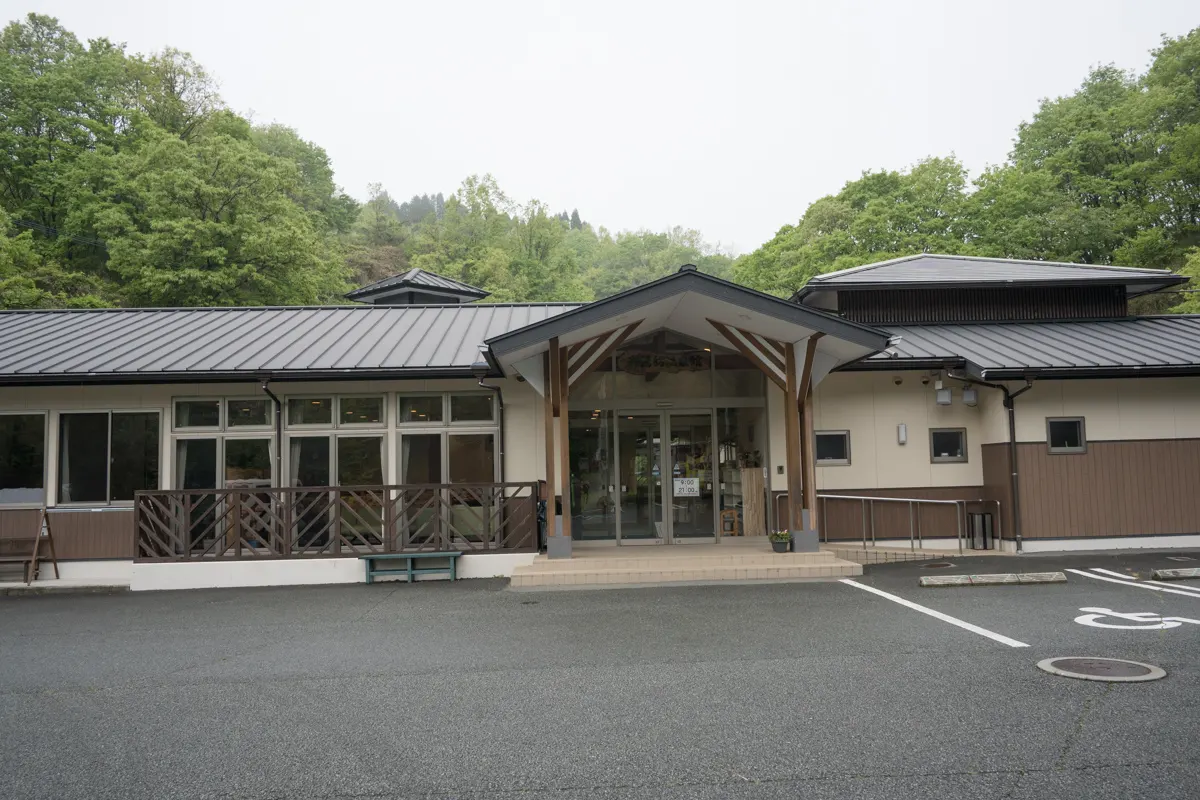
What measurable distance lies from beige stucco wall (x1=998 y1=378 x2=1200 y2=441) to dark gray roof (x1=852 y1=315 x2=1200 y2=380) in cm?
43

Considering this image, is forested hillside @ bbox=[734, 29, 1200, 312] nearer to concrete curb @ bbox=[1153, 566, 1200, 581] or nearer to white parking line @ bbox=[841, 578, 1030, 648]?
concrete curb @ bbox=[1153, 566, 1200, 581]

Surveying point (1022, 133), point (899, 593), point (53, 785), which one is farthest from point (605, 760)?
point (1022, 133)

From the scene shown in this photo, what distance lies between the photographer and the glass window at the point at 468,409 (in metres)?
12.8

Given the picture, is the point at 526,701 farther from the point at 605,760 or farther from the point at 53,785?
the point at 53,785

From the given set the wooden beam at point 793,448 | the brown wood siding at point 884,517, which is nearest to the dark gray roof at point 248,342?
the wooden beam at point 793,448

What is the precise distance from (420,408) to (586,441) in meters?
2.62

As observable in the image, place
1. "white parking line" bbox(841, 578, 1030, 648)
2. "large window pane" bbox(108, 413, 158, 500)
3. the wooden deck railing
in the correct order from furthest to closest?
1. "large window pane" bbox(108, 413, 158, 500)
2. the wooden deck railing
3. "white parking line" bbox(841, 578, 1030, 648)

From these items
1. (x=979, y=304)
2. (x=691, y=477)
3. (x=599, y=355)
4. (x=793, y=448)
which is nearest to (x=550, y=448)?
(x=599, y=355)

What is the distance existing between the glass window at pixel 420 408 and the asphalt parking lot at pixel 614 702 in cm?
418

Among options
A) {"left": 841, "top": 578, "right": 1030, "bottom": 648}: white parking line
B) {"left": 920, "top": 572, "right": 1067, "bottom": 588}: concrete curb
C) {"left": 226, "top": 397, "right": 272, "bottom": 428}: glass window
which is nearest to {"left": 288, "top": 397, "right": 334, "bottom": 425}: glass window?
{"left": 226, "top": 397, "right": 272, "bottom": 428}: glass window

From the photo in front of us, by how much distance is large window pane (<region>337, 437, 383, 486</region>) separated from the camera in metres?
12.7

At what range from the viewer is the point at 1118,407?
1261cm

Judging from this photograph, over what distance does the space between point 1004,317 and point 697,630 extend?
10581 mm

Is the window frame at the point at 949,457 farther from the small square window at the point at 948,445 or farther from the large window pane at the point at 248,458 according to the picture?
the large window pane at the point at 248,458
